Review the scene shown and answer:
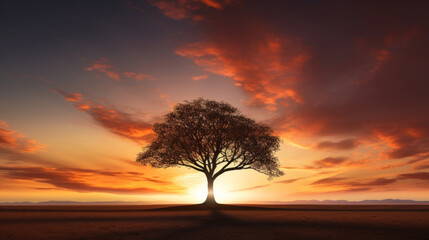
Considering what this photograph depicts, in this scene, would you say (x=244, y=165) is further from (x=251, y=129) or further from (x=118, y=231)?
(x=118, y=231)

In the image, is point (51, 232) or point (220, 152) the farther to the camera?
point (220, 152)

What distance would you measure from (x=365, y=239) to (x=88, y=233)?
15.7 meters

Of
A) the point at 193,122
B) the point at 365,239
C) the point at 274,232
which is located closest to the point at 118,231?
the point at 274,232

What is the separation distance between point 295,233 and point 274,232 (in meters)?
1.25

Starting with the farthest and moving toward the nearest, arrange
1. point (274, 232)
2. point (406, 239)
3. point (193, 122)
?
point (193, 122) → point (274, 232) → point (406, 239)

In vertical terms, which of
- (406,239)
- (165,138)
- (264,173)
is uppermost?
(165,138)

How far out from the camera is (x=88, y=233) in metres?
19.7

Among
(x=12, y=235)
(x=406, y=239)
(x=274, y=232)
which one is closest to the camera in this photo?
(x=406, y=239)

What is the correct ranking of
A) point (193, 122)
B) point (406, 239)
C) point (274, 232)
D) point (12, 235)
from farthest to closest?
point (193, 122) → point (274, 232) → point (12, 235) → point (406, 239)

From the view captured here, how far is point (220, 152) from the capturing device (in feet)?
195

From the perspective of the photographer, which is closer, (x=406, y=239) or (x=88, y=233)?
(x=406, y=239)

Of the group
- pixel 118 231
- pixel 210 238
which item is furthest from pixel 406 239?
pixel 118 231

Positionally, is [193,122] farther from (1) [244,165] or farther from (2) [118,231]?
(2) [118,231]

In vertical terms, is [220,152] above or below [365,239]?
above
